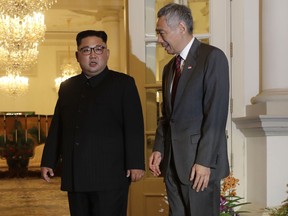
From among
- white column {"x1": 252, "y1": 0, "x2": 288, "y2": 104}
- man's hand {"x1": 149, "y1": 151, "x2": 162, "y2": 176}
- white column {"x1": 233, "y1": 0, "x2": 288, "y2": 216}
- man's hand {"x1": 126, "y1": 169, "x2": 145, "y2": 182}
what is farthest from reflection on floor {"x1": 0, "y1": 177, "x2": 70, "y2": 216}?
man's hand {"x1": 149, "y1": 151, "x2": 162, "y2": 176}

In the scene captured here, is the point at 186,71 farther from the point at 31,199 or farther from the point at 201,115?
the point at 31,199

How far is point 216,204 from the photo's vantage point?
89.7 inches

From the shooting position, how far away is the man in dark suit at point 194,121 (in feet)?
7.17

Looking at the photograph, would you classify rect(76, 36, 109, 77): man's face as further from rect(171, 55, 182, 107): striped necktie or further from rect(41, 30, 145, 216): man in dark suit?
rect(171, 55, 182, 107): striped necktie

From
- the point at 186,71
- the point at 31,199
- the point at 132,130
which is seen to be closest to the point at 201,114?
the point at 186,71

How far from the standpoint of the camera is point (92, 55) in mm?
2688

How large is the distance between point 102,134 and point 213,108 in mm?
732

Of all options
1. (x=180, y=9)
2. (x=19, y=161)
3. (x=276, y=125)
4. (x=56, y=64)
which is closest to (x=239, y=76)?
(x=276, y=125)

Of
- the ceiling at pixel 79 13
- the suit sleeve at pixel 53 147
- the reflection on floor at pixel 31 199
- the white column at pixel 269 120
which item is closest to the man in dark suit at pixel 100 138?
the suit sleeve at pixel 53 147

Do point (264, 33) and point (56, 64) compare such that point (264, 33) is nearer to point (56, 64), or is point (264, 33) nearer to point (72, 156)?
point (72, 156)

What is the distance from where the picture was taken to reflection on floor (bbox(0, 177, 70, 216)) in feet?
21.3

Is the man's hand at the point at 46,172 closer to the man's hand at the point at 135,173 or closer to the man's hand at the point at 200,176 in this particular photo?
the man's hand at the point at 135,173

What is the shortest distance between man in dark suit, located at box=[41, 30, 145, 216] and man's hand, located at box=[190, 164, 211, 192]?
57 cm

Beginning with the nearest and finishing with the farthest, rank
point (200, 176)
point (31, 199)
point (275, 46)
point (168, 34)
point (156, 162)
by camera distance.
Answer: point (200, 176) < point (168, 34) < point (156, 162) < point (275, 46) < point (31, 199)
